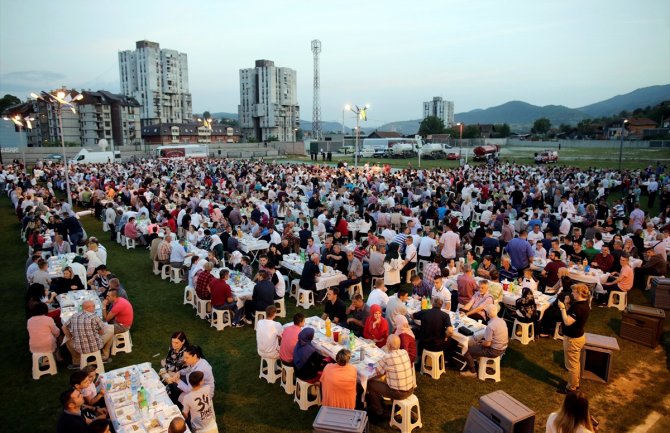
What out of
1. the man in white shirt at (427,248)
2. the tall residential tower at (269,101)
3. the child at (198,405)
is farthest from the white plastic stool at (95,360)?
the tall residential tower at (269,101)

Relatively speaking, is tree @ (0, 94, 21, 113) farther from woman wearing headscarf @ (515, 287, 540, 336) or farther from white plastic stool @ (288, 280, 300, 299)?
woman wearing headscarf @ (515, 287, 540, 336)

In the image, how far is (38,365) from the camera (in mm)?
7258

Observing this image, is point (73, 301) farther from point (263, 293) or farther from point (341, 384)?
point (341, 384)

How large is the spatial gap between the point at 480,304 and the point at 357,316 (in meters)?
2.36

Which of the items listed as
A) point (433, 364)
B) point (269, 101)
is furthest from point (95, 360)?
point (269, 101)

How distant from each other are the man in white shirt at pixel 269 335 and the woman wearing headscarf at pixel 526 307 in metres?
4.57

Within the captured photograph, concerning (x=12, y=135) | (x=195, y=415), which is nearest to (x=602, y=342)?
(x=195, y=415)

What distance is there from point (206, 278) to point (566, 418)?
7044mm

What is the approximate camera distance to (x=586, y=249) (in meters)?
11.4

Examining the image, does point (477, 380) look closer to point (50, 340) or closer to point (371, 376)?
point (371, 376)

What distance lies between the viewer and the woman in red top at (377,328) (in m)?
6.96

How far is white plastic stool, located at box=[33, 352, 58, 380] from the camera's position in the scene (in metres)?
7.16

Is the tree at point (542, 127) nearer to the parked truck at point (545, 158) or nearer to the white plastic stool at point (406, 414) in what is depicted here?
the parked truck at point (545, 158)

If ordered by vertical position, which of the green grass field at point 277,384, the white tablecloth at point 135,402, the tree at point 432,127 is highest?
the tree at point 432,127
